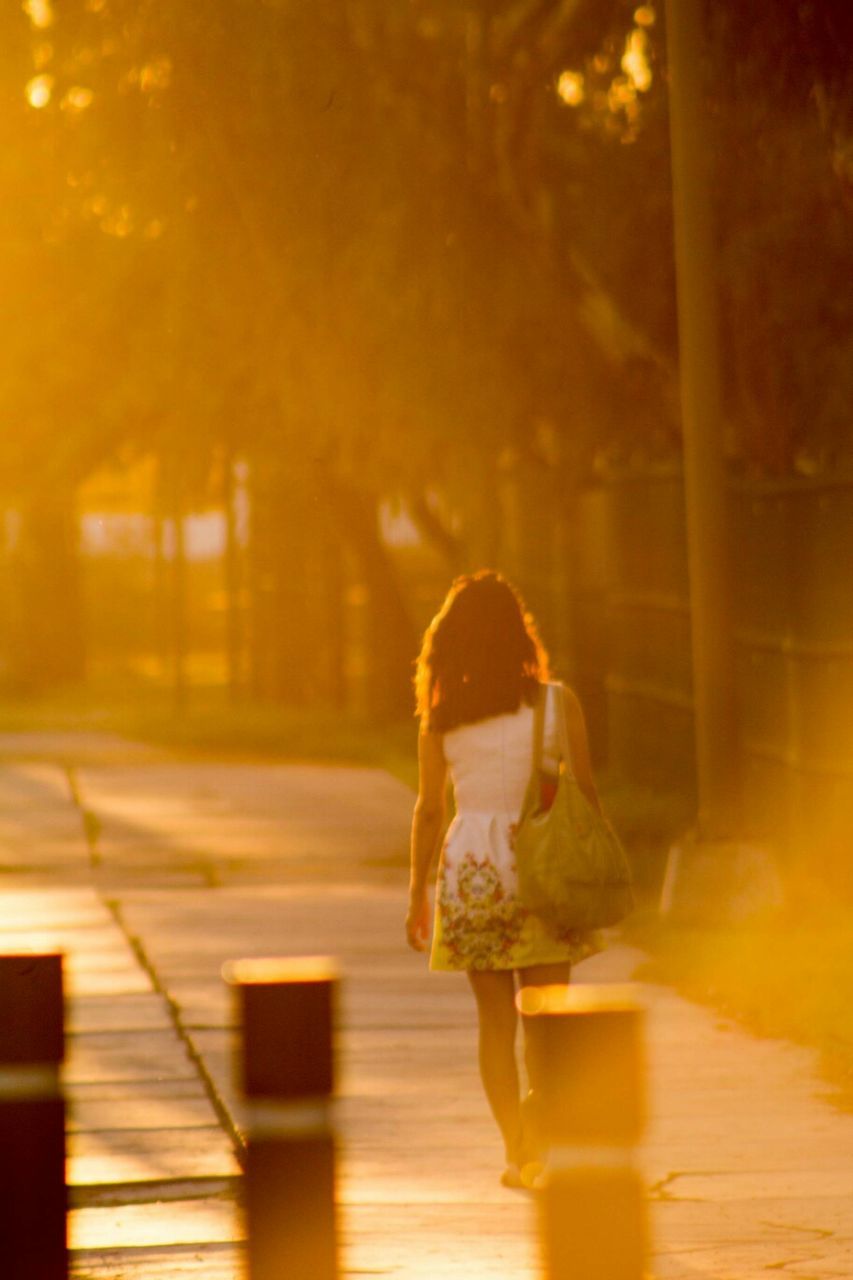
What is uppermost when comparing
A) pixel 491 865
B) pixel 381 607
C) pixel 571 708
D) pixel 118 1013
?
pixel 381 607

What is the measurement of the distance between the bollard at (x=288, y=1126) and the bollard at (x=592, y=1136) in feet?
0.76

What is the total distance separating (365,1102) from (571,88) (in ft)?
33.1

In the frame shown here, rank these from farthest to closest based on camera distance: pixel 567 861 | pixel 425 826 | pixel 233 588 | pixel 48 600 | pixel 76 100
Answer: pixel 48 600
pixel 233 588
pixel 76 100
pixel 425 826
pixel 567 861

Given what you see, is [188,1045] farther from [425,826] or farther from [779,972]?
[779,972]

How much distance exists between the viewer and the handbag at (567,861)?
721 cm

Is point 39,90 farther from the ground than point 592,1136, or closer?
farther from the ground

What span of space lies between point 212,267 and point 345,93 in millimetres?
2154

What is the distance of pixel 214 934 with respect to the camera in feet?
41.5

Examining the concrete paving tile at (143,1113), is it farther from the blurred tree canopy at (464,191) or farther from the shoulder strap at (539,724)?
the blurred tree canopy at (464,191)

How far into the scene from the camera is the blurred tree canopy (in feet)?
50.8

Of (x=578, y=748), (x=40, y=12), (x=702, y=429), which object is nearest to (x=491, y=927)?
(x=578, y=748)

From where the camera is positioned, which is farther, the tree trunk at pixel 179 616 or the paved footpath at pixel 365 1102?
the tree trunk at pixel 179 616

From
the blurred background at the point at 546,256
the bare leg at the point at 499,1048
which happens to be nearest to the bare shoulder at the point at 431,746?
the bare leg at the point at 499,1048

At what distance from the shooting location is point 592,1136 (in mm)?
2688
